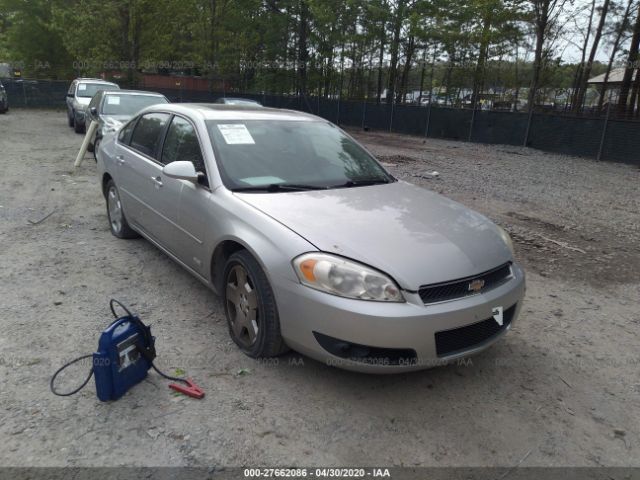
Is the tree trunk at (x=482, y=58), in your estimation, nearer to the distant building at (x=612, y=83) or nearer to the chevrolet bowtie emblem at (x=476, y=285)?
the distant building at (x=612, y=83)

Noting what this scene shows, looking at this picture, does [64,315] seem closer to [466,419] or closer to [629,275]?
[466,419]

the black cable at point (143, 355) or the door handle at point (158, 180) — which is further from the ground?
the door handle at point (158, 180)


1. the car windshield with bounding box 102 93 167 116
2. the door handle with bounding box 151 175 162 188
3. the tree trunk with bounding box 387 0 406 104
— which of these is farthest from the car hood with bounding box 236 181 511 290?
the tree trunk with bounding box 387 0 406 104

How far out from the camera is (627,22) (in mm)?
18688

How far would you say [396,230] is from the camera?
3.01 meters

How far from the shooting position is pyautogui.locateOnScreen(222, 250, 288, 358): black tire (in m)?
2.94

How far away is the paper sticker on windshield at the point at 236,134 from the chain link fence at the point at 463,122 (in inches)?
521

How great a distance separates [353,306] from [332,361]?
1.23ft

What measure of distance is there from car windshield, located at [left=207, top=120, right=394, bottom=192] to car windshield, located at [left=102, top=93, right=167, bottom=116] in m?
7.42

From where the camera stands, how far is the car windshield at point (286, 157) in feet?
11.8

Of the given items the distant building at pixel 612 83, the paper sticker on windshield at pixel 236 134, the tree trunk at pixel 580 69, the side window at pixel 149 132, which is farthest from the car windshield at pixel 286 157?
the tree trunk at pixel 580 69

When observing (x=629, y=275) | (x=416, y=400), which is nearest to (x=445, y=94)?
(x=629, y=275)

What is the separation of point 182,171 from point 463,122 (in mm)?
17478

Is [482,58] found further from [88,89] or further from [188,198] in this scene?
[188,198]
